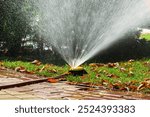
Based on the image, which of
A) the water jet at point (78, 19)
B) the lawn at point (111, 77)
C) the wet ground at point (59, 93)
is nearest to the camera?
the wet ground at point (59, 93)

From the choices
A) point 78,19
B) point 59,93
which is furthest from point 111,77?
point 78,19

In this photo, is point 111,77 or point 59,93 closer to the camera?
point 59,93

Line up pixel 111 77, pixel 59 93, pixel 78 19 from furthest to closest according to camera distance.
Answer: pixel 78 19, pixel 111 77, pixel 59 93

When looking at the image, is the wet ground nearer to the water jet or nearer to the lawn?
the lawn

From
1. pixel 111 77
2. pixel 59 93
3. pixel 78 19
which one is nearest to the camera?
pixel 59 93

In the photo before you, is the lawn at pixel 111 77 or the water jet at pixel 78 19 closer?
the lawn at pixel 111 77

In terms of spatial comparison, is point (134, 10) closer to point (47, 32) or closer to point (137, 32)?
point (137, 32)

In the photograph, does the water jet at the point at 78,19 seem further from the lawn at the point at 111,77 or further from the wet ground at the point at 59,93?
the wet ground at the point at 59,93

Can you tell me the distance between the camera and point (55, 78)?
20.9ft

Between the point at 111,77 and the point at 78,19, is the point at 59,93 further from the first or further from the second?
the point at 78,19

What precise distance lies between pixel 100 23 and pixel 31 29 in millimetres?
2390

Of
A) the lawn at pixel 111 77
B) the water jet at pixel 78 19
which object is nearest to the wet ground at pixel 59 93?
the lawn at pixel 111 77

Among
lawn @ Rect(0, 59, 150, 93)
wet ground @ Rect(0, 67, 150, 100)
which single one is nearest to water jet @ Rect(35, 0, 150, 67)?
lawn @ Rect(0, 59, 150, 93)

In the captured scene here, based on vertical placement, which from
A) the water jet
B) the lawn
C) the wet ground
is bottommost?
the wet ground
